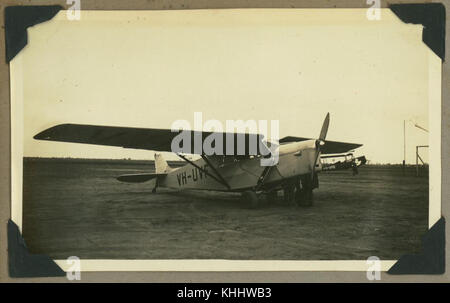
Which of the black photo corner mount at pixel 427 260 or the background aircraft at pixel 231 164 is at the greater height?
the background aircraft at pixel 231 164

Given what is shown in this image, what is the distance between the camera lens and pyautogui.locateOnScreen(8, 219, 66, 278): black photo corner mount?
9.02ft

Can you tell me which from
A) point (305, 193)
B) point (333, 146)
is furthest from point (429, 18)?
point (305, 193)

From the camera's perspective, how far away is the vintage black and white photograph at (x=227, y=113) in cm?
271

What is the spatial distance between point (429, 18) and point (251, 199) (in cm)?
178

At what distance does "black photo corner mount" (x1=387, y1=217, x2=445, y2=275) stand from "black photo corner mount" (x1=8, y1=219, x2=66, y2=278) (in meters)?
2.32

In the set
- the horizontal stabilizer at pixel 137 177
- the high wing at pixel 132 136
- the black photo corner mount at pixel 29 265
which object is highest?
the high wing at pixel 132 136

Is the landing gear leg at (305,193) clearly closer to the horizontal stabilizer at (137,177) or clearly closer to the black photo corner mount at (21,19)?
the horizontal stabilizer at (137,177)

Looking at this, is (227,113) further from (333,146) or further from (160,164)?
(333,146)

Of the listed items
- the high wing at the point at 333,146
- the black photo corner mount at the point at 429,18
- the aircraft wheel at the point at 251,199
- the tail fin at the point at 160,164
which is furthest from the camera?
the aircraft wheel at the point at 251,199

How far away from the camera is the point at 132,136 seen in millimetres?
2875

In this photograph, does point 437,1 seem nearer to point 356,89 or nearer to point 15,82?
point 356,89

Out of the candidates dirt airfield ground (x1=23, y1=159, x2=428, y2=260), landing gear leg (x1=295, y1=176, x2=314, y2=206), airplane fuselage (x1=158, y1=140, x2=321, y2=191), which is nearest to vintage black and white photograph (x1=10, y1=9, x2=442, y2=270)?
dirt airfield ground (x1=23, y1=159, x2=428, y2=260)

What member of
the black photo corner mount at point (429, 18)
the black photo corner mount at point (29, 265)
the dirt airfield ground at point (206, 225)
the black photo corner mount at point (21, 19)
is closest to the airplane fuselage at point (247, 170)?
the dirt airfield ground at point (206, 225)

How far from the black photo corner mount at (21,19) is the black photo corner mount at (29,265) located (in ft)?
4.43
